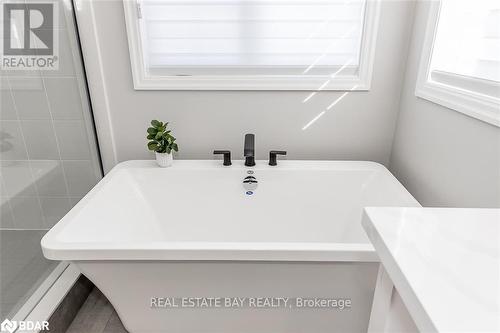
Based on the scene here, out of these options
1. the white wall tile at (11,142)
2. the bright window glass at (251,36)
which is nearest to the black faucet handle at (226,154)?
the bright window glass at (251,36)

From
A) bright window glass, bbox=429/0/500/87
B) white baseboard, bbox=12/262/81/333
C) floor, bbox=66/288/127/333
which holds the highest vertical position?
bright window glass, bbox=429/0/500/87

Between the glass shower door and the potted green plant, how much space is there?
1.46ft

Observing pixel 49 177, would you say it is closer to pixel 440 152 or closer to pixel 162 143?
pixel 162 143

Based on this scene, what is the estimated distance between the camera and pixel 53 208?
2.00 meters

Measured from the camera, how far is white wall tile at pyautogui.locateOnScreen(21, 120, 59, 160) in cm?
181

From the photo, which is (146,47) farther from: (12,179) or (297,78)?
(12,179)

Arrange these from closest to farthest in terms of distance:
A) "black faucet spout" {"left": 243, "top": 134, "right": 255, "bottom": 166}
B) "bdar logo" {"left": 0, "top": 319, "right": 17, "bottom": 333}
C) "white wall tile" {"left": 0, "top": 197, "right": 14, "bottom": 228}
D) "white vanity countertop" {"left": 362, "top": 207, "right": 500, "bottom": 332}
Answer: "white vanity countertop" {"left": 362, "top": 207, "right": 500, "bottom": 332} < "bdar logo" {"left": 0, "top": 319, "right": 17, "bottom": 333} < "black faucet spout" {"left": 243, "top": 134, "right": 255, "bottom": 166} < "white wall tile" {"left": 0, "top": 197, "right": 14, "bottom": 228}

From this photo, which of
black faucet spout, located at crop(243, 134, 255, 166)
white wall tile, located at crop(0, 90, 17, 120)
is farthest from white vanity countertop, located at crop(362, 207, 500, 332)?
white wall tile, located at crop(0, 90, 17, 120)

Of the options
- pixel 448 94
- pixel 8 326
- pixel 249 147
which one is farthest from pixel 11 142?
pixel 448 94

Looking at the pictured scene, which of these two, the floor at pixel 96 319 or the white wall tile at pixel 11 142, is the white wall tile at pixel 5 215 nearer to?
the white wall tile at pixel 11 142

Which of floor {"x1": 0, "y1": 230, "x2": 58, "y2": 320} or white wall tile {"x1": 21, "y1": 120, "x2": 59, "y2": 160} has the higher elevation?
white wall tile {"x1": 21, "y1": 120, "x2": 59, "y2": 160}

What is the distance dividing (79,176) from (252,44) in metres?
1.32

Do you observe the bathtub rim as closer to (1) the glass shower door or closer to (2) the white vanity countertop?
(2) the white vanity countertop

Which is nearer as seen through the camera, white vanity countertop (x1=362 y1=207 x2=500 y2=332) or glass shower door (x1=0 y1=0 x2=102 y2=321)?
white vanity countertop (x1=362 y1=207 x2=500 y2=332)
